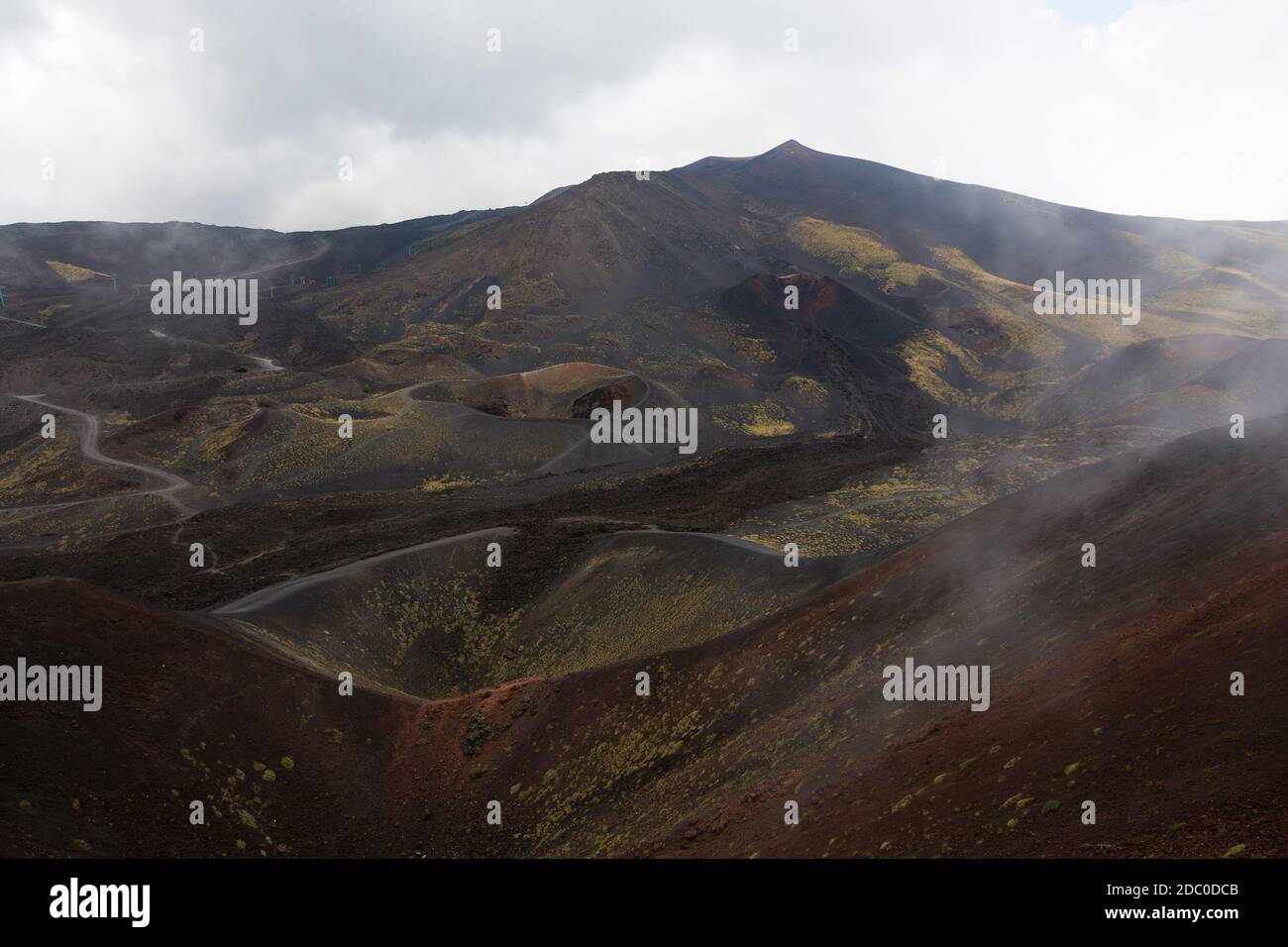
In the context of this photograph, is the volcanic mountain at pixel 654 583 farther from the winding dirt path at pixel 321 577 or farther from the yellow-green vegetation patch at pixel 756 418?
the yellow-green vegetation patch at pixel 756 418

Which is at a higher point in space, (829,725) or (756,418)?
(756,418)

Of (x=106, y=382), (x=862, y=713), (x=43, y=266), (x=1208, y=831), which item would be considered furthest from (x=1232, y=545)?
(x=43, y=266)

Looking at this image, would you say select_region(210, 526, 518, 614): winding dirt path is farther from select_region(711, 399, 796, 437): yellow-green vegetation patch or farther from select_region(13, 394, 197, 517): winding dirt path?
select_region(711, 399, 796, 437): yellow-green vegetation patch

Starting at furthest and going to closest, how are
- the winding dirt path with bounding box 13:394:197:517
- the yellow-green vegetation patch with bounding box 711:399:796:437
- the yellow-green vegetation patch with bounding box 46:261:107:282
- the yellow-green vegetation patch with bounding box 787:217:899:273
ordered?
the yellow-green vegetation patch with bounding box 46:261:107:282 < the yellow-green vegetation patch with bounding box 787:217:899:273 < the yellow-green vegetation patch with bounding box 711:399:796:437 < the winding dirt path with bounding box 13:394:197:517

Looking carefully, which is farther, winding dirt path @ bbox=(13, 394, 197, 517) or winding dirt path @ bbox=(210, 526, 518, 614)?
winding dirt path @ bbox=(13, 394, 197, 517)

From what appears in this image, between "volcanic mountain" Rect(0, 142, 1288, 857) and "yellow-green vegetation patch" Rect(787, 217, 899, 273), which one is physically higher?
"yellow-green vegetation patch" Rect(787, 217, 899, 273)

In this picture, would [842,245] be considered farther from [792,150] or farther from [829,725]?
[829,725]

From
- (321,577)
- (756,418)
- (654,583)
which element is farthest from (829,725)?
(756,418)

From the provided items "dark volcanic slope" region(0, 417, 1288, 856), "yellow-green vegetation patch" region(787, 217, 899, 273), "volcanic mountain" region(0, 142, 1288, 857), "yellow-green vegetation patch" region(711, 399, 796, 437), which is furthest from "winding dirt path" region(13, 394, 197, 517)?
"yellow-green vegetation patch" region(787, 217, 899, 273)
